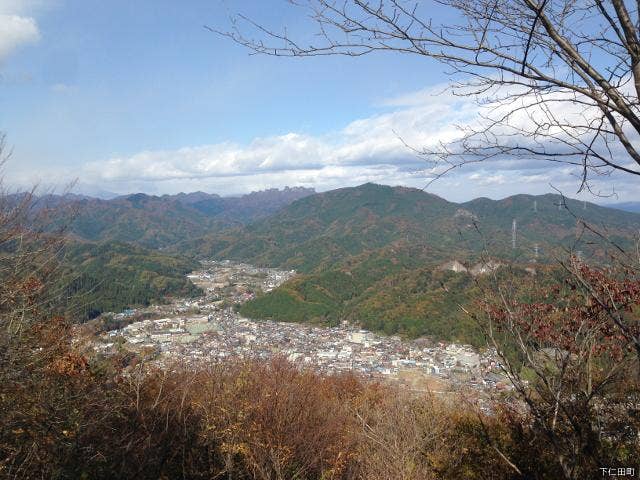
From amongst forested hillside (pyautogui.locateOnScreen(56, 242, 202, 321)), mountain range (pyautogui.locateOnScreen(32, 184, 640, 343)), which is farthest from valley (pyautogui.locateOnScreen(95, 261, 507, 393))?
forested hillside (pyautogui.locateOnScreen(56, 242, 202, 321))

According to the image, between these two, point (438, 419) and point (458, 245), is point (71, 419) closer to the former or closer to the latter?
point (438, 419)

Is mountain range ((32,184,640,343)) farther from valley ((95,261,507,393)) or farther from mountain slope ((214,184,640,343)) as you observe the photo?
valley ((95,261,507,393))

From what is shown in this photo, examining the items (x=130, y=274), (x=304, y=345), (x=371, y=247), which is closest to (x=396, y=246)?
(x=371, y=247)

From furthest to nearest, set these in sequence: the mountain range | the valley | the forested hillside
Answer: the forested hillside < the valley < the mountain range

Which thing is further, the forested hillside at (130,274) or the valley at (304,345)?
the forested hillside at (130,274)

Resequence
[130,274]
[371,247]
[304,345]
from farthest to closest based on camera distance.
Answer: [371,247]
[130,274]
[304,345]

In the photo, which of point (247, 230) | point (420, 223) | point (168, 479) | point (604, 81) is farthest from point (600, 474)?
point (247, 230)

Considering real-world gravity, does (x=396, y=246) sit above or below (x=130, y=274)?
above

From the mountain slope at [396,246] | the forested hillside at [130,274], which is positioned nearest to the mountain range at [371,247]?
the mountain slope at [396,246]

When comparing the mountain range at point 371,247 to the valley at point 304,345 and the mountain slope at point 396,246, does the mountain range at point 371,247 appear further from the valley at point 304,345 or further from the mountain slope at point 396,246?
the valley at point 304,345

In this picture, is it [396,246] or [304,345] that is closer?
[304,345]

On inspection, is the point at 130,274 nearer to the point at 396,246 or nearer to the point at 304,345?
the point at 304,345
